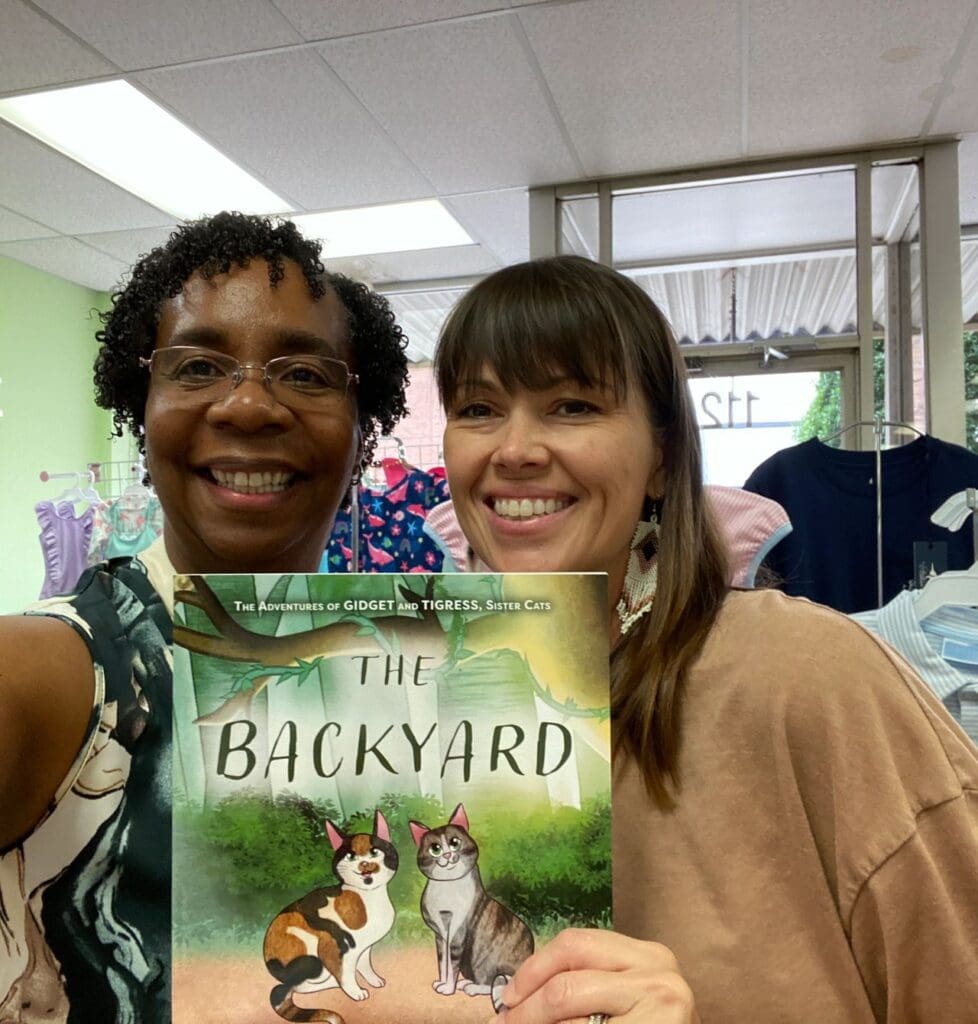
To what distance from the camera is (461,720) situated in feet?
1.68

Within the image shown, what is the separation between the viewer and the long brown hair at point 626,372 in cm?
75

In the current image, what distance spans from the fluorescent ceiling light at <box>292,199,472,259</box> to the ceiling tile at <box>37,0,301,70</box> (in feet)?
3.68

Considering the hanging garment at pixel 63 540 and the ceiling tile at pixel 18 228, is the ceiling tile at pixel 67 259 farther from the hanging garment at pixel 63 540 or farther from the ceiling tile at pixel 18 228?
the hanging garment at pixel 63 540

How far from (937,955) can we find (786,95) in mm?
2657

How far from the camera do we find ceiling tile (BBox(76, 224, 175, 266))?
12.6 ft

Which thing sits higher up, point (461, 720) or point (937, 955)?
point (461, 720)

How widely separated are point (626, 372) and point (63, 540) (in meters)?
3.25

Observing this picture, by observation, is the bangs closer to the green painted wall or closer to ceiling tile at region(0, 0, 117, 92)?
ceiling tile at region(0, 0, 117, 92)

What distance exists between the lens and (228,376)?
33.1 inches

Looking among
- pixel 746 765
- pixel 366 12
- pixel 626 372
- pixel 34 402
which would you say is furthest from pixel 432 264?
pixel 746 765

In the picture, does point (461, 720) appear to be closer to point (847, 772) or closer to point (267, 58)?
point (847, 772)

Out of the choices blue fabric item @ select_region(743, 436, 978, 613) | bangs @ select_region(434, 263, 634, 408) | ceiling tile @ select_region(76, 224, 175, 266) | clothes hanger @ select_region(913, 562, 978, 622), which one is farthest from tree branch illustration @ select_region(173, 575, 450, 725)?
ceiling tile @ select_region(76, 224, 175, 266)

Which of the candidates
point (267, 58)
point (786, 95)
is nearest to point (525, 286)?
point (267, 58)

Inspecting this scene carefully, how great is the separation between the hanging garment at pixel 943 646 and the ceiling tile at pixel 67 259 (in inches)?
153
